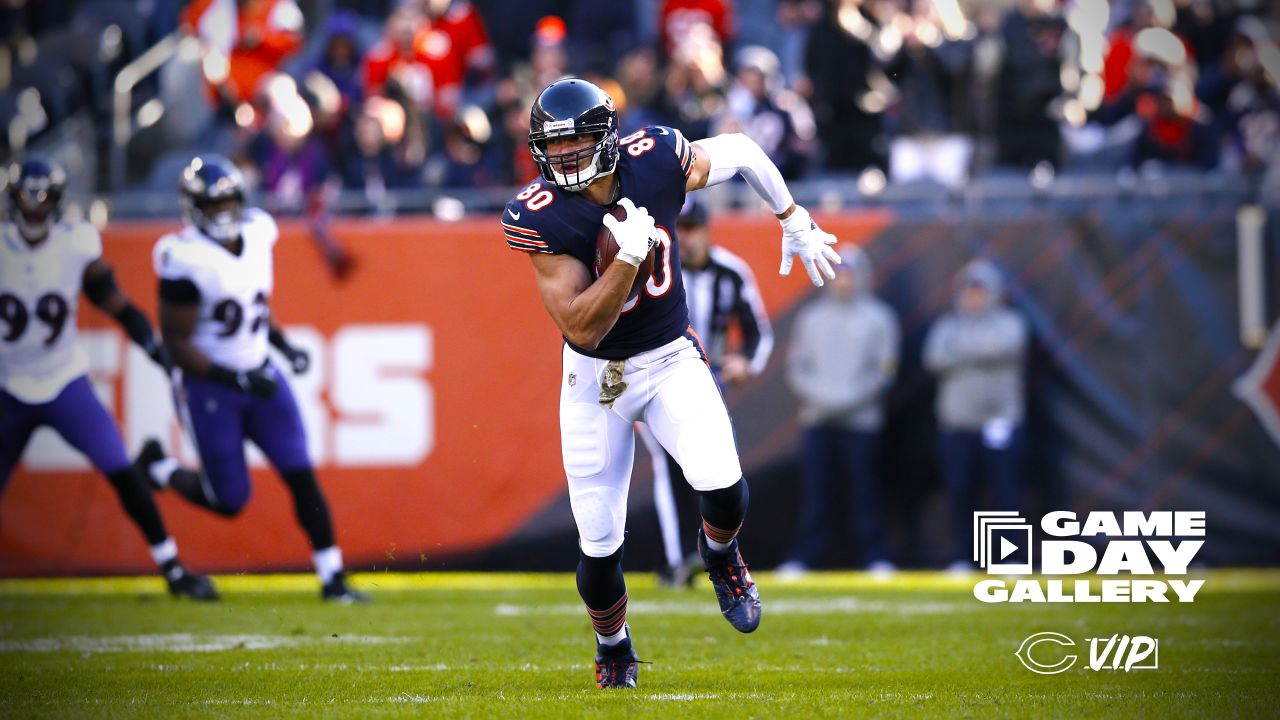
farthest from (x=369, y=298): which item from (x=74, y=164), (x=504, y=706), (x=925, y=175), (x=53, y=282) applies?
(x=504, y=706)

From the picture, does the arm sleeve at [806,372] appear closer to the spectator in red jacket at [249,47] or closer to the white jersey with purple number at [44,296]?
the white jersey with purple number at [44,296]

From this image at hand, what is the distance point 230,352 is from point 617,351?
398 cm

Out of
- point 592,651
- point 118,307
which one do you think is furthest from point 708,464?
point 118,307

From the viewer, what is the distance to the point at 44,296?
8.66 m

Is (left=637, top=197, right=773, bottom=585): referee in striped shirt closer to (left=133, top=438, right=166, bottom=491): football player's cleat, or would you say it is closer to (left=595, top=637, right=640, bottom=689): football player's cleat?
(left=133, top=438, right=166, bottom=491): football player's cleat

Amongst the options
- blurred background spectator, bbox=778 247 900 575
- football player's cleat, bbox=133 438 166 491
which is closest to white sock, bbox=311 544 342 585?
football player's cleat, bbox=133 438 166 491

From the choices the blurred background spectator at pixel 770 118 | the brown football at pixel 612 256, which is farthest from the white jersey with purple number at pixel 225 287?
the brown football at pixel 612 256

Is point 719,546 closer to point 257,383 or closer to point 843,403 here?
point 257,383

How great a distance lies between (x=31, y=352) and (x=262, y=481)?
6.81 ft

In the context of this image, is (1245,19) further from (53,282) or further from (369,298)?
(53,282)

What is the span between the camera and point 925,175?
34.6ft

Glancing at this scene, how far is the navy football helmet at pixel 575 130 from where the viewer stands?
502cm

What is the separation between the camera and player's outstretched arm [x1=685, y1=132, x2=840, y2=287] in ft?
17.7

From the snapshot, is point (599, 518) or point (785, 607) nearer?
point (599, 518)
